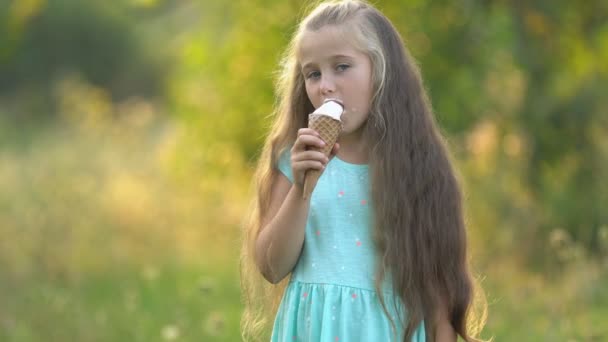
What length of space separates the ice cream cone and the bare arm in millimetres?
19

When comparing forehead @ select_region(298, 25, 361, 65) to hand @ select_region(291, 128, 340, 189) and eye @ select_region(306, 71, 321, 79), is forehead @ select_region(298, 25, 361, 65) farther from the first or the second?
hand @ select_region(291, 128, 340, 189)

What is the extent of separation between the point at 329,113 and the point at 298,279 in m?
0.51

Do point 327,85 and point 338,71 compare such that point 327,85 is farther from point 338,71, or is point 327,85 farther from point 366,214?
point 366,214

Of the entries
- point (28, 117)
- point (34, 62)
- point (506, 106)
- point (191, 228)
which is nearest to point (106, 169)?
point (191, 228)

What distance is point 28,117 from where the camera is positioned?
→ 2492 cm

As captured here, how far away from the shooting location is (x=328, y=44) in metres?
2.62

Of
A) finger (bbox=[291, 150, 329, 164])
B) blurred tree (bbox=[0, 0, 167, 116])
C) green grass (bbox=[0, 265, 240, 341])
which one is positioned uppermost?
blurred tree (bbox=[0, 0, 167, 116])

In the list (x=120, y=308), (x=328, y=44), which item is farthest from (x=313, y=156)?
(x=120, y=308)

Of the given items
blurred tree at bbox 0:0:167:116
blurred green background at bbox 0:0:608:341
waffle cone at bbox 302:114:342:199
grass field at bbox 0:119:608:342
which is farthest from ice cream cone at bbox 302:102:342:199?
blurred tree at bbox 0:0:167:116

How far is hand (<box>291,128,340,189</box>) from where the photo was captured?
8.07ft

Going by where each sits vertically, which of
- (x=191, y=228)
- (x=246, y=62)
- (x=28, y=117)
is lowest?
(x=191, y=228)

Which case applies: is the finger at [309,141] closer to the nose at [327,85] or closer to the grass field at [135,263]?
the nose at [327,85]

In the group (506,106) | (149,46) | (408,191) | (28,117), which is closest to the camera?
A: (408,191)

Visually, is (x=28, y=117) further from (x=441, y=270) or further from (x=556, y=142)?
(x=441, y=270)
